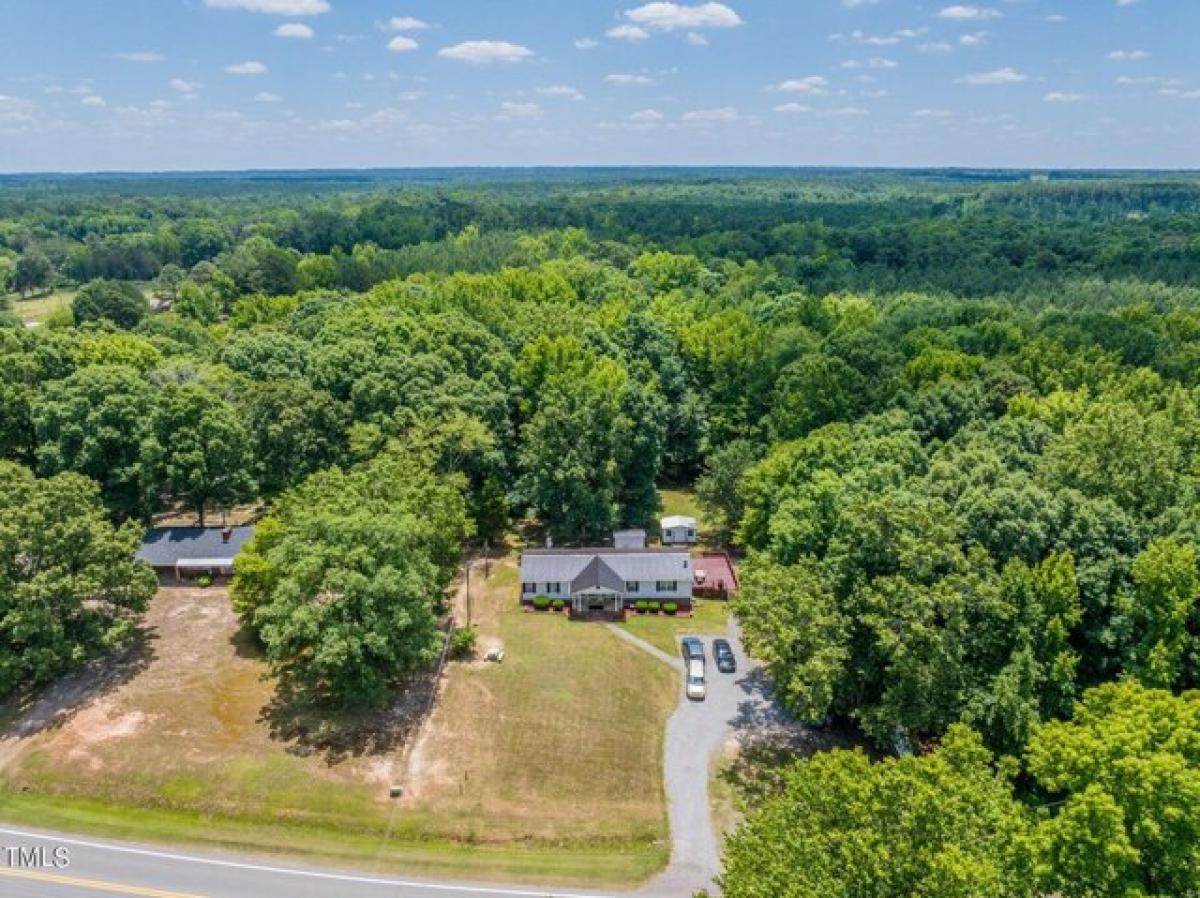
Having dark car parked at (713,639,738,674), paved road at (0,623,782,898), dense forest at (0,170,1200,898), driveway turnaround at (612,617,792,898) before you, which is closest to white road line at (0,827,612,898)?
paved road at (0,623,782,898)

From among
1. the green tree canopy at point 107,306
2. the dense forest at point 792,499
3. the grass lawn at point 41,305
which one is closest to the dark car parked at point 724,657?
the dense forest at point 792,499

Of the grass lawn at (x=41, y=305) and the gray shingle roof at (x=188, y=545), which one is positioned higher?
the grass lawn at (x=41, y=305)

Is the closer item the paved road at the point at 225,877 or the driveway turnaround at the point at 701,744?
Answer: the paved road at the point at 225,877

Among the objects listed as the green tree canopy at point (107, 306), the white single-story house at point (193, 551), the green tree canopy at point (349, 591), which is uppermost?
the green tree canopy at point (107, 306)

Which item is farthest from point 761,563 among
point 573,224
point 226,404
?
point 573,224

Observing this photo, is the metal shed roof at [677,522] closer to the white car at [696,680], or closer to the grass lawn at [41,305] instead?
the white car at [696,680]

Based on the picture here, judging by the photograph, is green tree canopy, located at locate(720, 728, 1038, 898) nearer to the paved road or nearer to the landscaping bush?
the paved road
